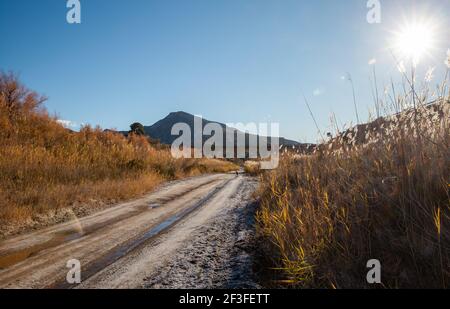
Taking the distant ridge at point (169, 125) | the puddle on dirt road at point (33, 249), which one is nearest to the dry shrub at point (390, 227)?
the puddle on dirt road at point (33, 249)

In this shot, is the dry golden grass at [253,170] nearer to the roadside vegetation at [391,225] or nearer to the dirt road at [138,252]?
the dirt road at [138,252]

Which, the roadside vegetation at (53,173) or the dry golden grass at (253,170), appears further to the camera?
the dry golden grass at (253,170)

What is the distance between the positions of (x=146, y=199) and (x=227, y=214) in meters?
3.45

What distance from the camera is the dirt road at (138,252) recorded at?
3008mm

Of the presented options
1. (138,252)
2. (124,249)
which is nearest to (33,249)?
(124,249)

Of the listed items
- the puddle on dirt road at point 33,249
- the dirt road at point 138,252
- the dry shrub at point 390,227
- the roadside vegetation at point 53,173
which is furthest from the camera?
the roadside vegetation at point 53,173

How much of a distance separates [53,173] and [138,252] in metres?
7.01

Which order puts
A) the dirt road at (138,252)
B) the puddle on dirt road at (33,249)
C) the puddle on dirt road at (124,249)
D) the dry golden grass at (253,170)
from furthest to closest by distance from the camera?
1. the dry golden grass at (253,170)
2. the puddle on dirt road at (33,249)
3. the puddle on dirt road at (124,249)
4. the dirt road at (138,252)

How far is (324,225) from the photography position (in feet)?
10.6

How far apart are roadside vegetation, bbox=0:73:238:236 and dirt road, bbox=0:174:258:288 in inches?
41.7

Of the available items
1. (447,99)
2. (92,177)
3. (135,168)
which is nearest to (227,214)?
(447,99)

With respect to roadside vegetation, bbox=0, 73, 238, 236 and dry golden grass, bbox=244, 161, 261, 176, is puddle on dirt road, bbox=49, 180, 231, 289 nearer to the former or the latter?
roadside vegetation, bbox=0, 73, 238, 236

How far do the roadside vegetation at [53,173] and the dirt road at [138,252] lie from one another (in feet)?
3.48
